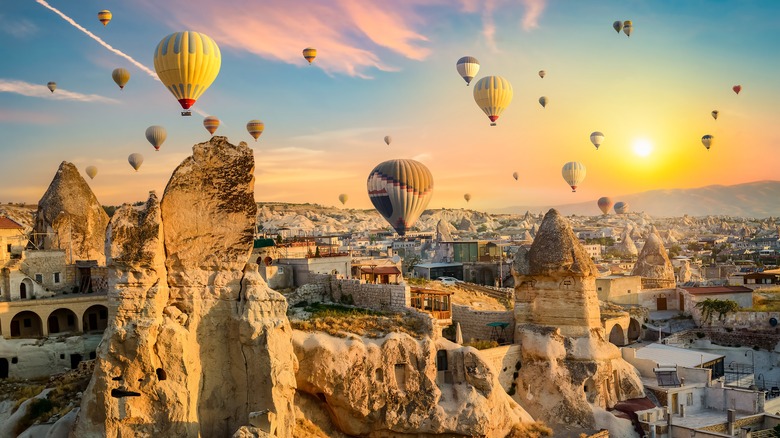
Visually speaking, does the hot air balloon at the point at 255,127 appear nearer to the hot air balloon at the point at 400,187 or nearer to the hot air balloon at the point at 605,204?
the hot air balloon at the point at 400,187

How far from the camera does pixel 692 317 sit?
4138cm

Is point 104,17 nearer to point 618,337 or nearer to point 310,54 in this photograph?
point 310,54

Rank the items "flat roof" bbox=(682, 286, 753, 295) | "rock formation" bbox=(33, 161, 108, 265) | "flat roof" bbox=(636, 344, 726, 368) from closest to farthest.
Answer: "flat roof" bbox=(636, 344, 726, 368) → "rock formation" bbox=(33, 161, 108, 265) → "flat roof" bbox=(682, 286, 753, 295)

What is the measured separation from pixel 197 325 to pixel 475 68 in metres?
39.4

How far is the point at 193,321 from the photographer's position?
772 inches

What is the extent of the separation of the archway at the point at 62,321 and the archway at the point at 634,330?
27303 millimetres

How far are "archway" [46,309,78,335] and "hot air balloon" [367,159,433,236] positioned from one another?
2868cm

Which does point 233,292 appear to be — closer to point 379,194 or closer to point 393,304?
point 393,304

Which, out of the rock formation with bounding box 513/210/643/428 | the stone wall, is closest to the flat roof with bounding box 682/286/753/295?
the rock formation with bounding box 513/210/643/428

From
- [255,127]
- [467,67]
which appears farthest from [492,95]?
[255,127]

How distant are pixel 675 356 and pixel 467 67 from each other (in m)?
27.9

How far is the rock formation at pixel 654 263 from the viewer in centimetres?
5153

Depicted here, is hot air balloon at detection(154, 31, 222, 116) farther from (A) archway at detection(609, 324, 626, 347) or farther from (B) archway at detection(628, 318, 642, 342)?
(B) archway at detection(628, 318, 642, 342)

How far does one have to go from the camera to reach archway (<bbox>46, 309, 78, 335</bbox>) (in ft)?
108
